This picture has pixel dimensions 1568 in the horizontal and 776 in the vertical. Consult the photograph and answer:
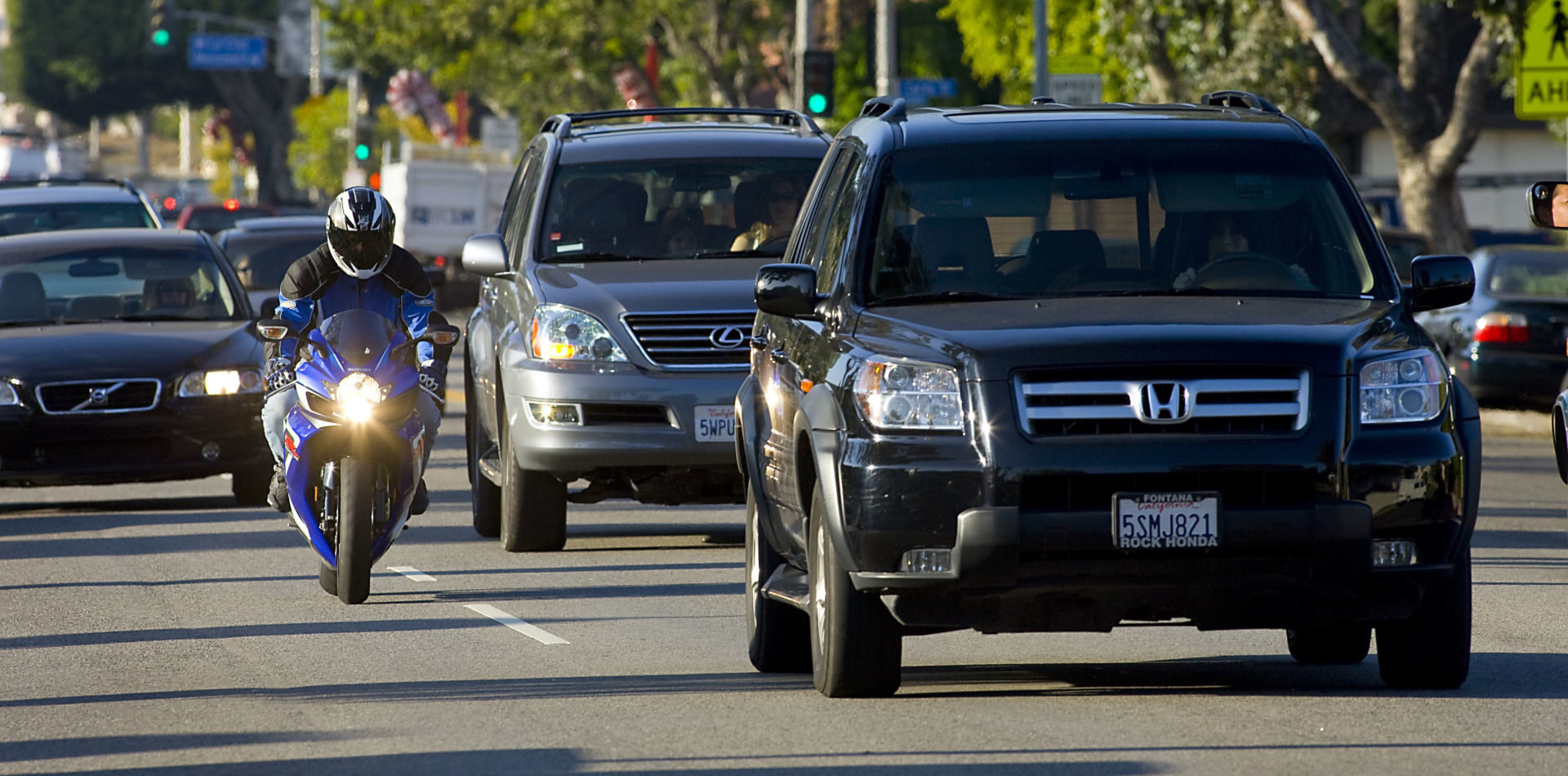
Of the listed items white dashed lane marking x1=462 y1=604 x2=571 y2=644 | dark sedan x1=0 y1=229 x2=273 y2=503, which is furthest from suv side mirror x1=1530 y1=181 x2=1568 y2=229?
dark sedan x1=0 y1=229 x2=273 y2=503

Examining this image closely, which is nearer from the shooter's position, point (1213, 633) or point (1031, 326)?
point (1031, 326)

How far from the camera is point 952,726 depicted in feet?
→ 25.3

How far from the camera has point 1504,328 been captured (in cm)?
2147

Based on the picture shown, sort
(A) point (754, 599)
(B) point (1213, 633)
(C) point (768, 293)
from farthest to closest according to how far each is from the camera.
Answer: (B) point (1213, 633), (A) point (754, 599), (C) point (768, 293)

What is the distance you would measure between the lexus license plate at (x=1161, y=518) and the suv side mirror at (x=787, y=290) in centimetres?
145

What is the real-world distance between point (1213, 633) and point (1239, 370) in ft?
8.49

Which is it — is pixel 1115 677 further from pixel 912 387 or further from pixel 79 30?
pixel 79 30

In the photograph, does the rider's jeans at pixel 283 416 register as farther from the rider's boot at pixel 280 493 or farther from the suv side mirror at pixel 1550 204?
the suv side mirror at pixel 1550 204

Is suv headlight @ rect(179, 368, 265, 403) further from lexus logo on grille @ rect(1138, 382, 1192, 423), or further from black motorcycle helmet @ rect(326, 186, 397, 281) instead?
lexus logo on grille @ rect(1138, 382, 1192, 423)

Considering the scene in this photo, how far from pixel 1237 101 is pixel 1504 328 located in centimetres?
1223

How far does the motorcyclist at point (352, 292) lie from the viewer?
36.7 feet

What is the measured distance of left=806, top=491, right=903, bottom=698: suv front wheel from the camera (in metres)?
7.94

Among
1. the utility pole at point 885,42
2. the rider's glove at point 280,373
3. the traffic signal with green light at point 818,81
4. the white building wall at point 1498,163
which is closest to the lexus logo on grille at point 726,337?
the rider's glove at point 280,373

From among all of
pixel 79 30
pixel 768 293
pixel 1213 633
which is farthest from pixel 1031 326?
pixel 79 30
